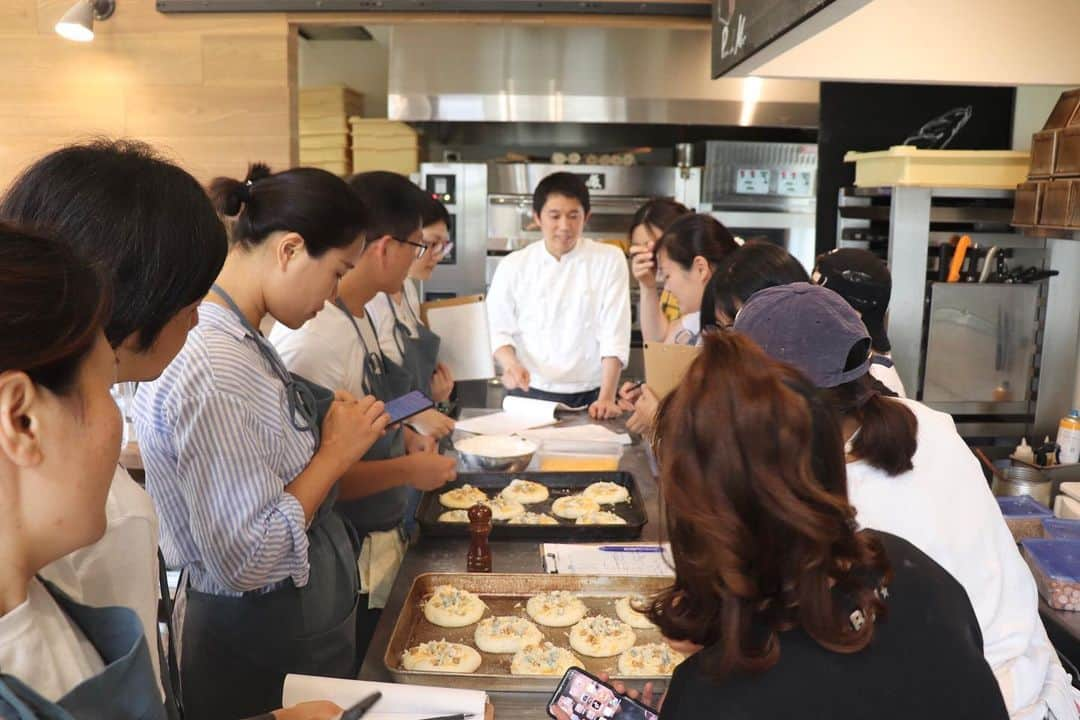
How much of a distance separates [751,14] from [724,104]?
295 cm

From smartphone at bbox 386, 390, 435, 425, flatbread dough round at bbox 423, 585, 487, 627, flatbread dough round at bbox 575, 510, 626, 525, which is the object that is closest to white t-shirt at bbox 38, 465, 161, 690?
flatbread dough round at bbox 423, 585, 487, 627

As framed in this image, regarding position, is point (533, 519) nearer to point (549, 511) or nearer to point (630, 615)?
point (549, 511)

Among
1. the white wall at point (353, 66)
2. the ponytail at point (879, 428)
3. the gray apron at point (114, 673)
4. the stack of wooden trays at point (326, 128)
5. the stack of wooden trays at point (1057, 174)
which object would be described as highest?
the white wall at point (353, 66)

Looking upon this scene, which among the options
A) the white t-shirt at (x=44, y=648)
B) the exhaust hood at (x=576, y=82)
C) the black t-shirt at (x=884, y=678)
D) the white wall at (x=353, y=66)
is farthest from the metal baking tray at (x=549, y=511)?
the white wall at (x=353, y=66)

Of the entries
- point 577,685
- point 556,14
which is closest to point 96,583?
point 577,685

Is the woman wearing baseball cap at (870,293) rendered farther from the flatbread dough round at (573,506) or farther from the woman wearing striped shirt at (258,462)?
the woman wearing striped shirt at (258,462)

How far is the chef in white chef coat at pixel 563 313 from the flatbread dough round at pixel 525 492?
160 cm

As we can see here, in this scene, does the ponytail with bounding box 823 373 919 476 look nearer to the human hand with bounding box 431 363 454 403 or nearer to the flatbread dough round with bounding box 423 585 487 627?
the flatbread dough round with bounding box 423 585 487 627

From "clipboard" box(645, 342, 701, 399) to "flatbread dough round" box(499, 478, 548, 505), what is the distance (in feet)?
1.36

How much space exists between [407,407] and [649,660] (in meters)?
0.75

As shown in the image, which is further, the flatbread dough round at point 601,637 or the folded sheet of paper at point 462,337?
the folded sheet of paper at point 462,337

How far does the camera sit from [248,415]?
4.79 feet

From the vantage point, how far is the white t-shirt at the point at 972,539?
142cm

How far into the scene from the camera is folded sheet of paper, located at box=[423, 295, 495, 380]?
326cm
